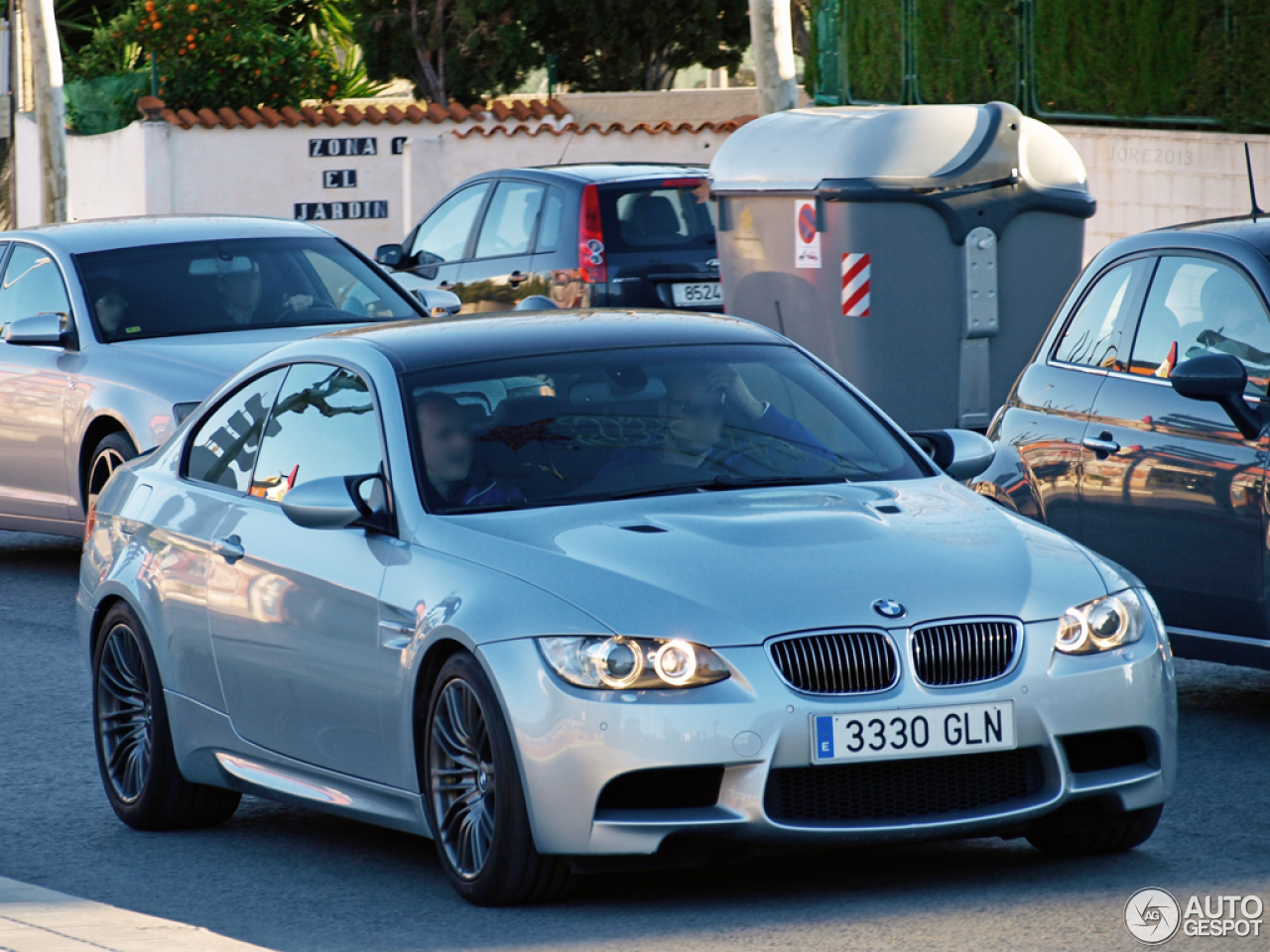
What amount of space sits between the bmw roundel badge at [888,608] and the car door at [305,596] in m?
1.33

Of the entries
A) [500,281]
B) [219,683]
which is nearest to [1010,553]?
[219,683]

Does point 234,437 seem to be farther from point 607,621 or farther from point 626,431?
point 607,621

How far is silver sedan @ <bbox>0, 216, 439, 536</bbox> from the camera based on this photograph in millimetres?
12109

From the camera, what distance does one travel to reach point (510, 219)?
1756 cm

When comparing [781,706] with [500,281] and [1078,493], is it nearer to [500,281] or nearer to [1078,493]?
[1078,493]

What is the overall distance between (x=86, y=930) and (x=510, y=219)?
40.0 ft

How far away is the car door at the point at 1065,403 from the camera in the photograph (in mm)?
8555

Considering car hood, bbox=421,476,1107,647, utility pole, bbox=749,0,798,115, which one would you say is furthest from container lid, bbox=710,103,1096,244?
car hood, bbox=421,476,1107,647

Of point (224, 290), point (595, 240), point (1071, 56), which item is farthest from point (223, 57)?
point (224, 290)

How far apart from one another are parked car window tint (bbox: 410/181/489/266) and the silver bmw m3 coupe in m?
10.5

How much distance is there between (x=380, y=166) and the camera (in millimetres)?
29578

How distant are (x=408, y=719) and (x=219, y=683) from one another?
3.49ft

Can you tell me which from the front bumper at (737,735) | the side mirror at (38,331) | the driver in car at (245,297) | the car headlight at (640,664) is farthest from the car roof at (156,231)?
the car headlight at (640,664)

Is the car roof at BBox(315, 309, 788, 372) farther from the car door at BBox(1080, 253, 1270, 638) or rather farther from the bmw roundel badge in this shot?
the car door at BBox(1080, 253, 1270, 638)
